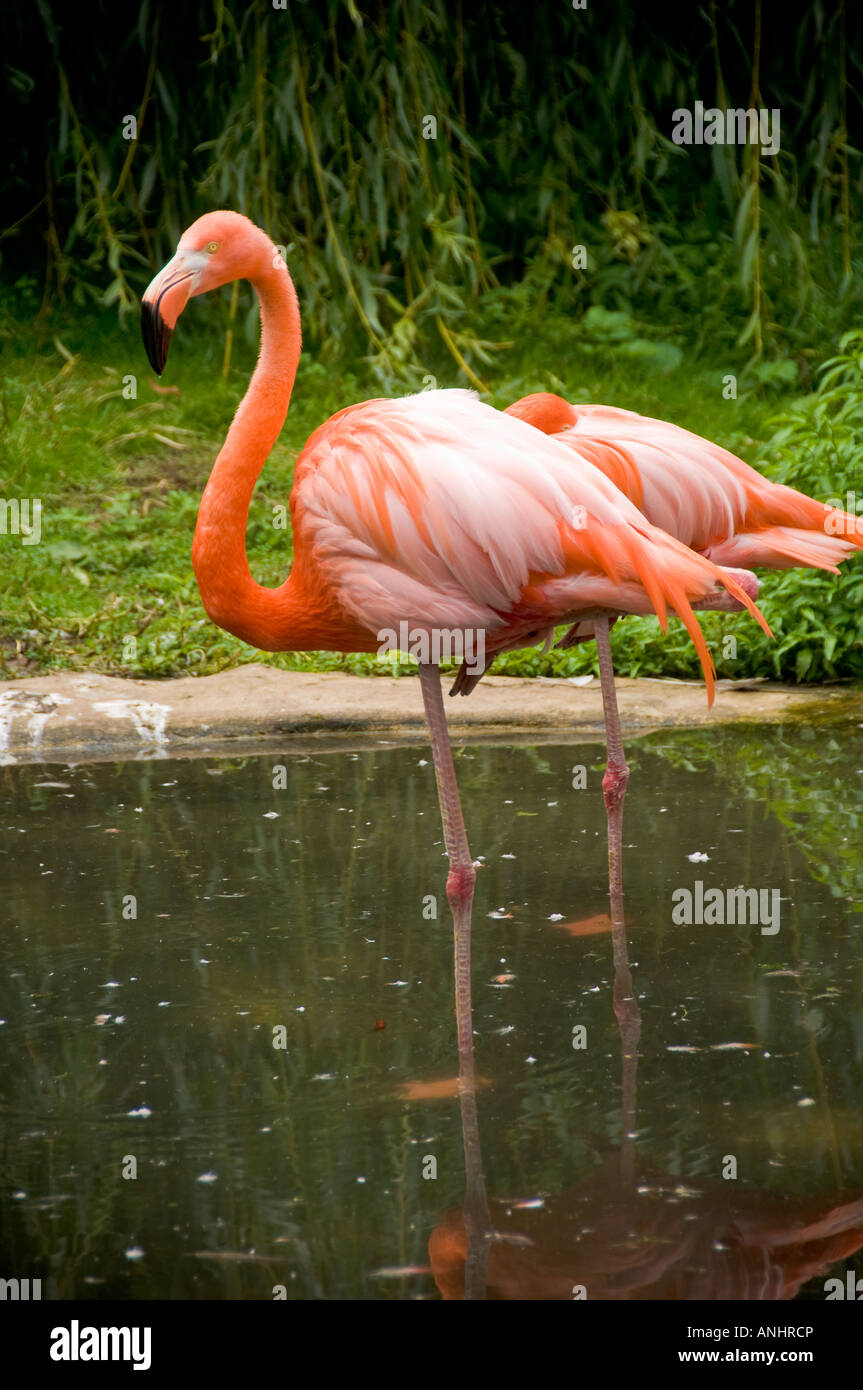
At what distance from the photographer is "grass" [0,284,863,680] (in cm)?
603

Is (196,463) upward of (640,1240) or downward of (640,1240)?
upward

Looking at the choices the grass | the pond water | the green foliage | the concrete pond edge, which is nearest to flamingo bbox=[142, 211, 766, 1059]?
the pond water

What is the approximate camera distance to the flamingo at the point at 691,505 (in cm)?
404

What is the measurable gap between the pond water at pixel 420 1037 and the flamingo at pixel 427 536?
35 centimetres

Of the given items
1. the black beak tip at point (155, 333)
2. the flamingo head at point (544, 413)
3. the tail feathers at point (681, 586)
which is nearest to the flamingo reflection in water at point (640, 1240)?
the tail feathers at point (681, 586)

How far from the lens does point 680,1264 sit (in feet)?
8.16

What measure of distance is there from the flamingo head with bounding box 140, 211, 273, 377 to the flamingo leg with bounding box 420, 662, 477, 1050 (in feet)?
2.90

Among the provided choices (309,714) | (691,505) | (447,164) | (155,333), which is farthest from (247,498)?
(447,164)

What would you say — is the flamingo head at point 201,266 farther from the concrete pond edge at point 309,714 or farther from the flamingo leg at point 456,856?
the concrete pond edge at point 309,714

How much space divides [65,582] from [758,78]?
15.1ft

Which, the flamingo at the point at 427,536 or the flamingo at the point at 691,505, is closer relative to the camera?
the flamingo at the point at 427,536

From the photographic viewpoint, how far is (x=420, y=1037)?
129 inches

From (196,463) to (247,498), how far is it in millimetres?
4307

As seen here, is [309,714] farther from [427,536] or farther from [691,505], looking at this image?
[427,536]
